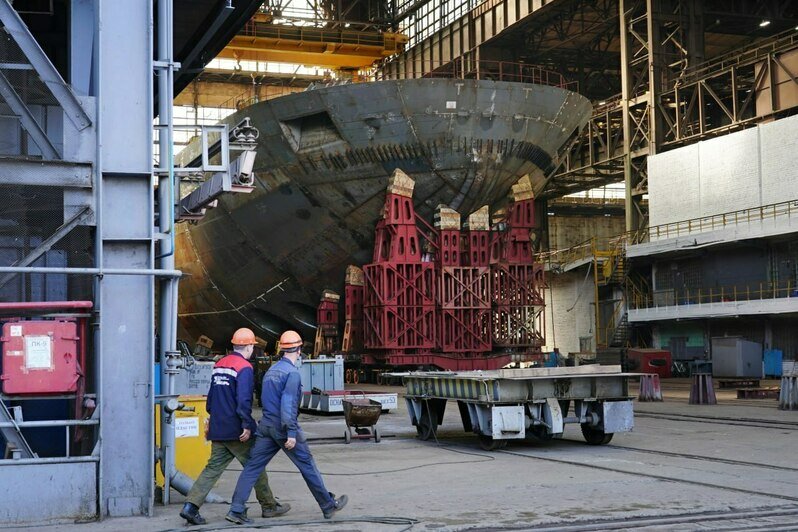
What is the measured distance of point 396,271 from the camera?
96.2 feet

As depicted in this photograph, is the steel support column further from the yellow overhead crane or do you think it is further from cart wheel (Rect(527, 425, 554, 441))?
the yellow overhead crane

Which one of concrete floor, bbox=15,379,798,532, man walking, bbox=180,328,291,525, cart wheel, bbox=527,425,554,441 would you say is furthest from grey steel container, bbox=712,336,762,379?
man walking, bbox=180,328,291,525

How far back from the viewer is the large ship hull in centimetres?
2842

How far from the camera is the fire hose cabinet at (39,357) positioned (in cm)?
810

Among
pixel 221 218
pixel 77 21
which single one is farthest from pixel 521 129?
pixel 77 21

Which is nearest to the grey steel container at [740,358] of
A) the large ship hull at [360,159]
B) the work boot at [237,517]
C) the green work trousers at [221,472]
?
the large ship hull at [360,159]

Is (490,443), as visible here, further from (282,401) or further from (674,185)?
(674,185)

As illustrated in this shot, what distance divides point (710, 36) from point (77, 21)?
45.8 m

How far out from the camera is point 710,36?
5028 cm

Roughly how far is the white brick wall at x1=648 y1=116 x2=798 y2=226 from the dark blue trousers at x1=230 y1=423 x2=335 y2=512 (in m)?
30.7

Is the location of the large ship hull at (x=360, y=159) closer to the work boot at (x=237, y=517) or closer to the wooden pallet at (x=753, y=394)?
the wooden pallet at (x=753, y=394)

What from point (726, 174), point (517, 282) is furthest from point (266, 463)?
point (726, 174)

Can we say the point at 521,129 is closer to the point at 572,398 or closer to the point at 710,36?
the point at 572,398

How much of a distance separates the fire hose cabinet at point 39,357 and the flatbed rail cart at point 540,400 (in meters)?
5.97
